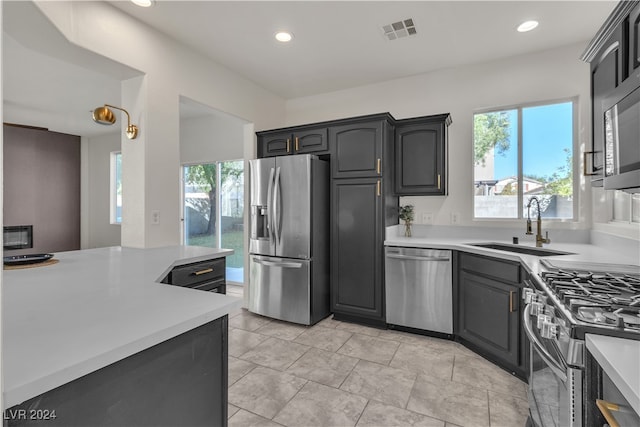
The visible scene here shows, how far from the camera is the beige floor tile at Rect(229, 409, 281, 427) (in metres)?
1.75

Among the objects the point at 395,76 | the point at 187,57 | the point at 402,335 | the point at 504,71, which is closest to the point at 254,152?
the point at 187,57

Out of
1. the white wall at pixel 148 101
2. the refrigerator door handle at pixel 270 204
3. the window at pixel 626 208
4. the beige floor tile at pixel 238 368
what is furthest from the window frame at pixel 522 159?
the white wall at pixel 148 101

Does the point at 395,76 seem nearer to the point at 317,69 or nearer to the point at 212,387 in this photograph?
the point at 317,69

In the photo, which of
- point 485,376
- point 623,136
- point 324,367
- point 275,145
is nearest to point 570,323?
point 623,136

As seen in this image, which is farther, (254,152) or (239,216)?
(239,216)

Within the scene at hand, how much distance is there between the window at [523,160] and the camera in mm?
2992

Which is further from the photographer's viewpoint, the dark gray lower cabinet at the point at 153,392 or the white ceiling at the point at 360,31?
the white ceiling at the point at 360,31

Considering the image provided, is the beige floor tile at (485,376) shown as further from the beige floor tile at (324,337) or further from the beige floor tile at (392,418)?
the beige floor tile at (324,337)

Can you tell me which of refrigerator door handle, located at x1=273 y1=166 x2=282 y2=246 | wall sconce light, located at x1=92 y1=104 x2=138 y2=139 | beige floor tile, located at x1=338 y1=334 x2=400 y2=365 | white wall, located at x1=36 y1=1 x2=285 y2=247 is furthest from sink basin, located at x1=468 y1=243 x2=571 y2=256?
wall sconce light, located at x1=92 y1=104 x2=138 y2=139

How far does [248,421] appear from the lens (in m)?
1.78

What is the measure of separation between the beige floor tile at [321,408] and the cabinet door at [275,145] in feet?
8.01

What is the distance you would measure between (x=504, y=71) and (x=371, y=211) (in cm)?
201

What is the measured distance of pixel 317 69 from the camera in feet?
11.4

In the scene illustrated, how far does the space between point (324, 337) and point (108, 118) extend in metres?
2.63
